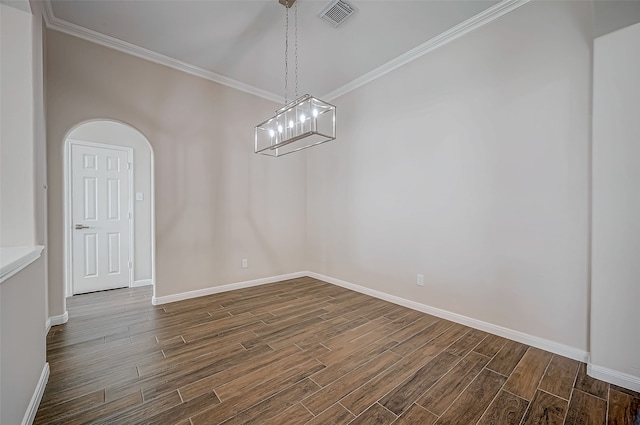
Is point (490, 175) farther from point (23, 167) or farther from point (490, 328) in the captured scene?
point (23, 167)

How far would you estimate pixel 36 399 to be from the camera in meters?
1.57

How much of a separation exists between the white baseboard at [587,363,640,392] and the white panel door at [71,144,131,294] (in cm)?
566

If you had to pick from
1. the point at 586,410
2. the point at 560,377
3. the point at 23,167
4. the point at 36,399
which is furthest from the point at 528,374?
the point at 23,167

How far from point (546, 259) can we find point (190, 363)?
3101mm

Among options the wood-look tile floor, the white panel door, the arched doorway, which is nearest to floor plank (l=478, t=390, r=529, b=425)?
the wood-look tile floor

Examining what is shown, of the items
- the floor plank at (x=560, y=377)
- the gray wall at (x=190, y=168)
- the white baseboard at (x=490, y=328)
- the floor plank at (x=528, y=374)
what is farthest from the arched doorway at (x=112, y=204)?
the floor plank at (x=560, y=377)

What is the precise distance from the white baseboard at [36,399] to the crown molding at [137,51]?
317 centimetres

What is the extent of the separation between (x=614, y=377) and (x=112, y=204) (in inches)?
235

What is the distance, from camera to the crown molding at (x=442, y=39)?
245 centimetres

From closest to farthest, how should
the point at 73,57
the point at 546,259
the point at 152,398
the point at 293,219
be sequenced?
the point at 152,398, the point at 546,259, the point at 73,57, the point at 293,219

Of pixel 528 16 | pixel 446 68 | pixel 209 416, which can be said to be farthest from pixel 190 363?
pixel 528 16

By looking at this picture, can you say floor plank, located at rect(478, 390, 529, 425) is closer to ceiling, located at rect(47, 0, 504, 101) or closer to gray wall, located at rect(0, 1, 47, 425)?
gray wall, located at rect(0, 1, 47, 425)

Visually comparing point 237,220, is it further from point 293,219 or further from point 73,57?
point 73,57

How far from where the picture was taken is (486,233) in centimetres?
263
